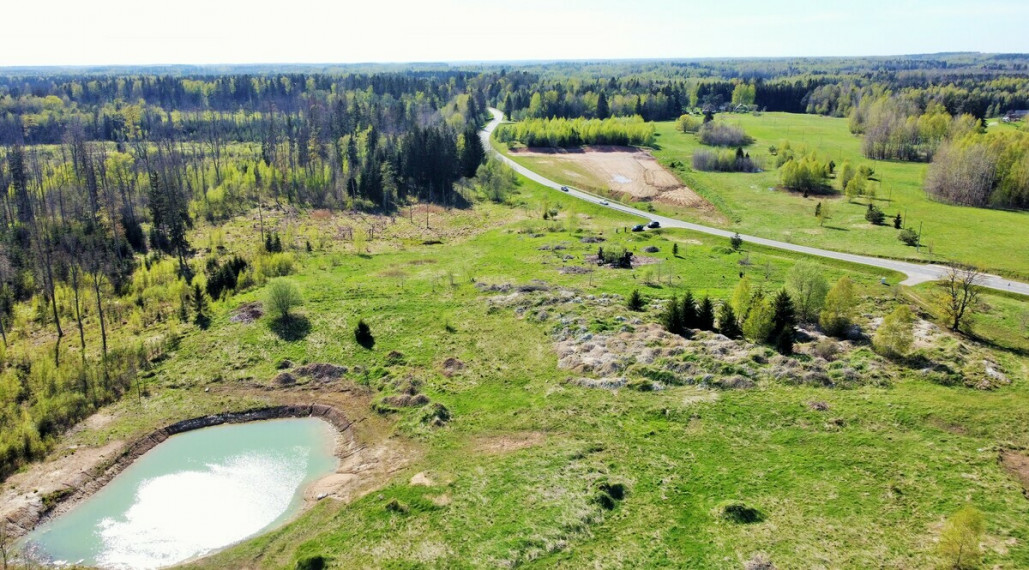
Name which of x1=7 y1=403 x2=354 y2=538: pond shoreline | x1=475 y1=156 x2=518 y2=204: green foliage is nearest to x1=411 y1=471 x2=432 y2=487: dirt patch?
x1=7 y1=403 x2=354 y2=538: pond shoreline

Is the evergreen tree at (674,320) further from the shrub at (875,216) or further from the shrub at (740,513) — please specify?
the shrub at (875,216)

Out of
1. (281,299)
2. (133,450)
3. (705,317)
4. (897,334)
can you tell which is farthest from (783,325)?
(133,450)

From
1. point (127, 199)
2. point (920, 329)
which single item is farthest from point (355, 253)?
point (920, 329)

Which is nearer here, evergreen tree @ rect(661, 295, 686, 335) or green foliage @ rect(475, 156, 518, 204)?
evergreen tree @ rect(661, 295, 686, 335)

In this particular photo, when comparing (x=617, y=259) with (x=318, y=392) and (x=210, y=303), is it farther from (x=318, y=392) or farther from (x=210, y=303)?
(x=210, y=303)

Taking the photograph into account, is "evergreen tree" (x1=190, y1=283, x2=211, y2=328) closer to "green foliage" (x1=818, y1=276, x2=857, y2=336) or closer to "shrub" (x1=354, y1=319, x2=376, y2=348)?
"shrub" (x1=354, y1=319, x2=376, y2=348)

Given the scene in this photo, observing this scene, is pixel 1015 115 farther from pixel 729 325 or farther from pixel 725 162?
pixel 729 325
